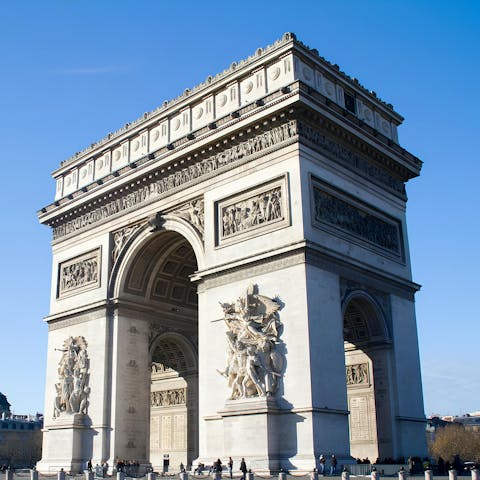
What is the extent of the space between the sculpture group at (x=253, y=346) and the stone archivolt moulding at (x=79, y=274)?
9.09 metres

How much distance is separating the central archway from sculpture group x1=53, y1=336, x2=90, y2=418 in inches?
96.4

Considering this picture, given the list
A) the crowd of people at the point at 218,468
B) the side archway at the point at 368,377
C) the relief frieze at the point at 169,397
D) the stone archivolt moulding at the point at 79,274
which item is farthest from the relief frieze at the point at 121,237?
the crowd of people at the point at 218,468

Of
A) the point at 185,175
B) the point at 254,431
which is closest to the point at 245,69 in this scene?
the point at 185,175

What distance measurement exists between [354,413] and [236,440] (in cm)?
589

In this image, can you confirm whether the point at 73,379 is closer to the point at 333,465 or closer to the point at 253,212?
the point at 253,212

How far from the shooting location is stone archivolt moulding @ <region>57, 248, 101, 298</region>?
3080 cm

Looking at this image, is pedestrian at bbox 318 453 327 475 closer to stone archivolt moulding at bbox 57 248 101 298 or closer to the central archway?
the central archway

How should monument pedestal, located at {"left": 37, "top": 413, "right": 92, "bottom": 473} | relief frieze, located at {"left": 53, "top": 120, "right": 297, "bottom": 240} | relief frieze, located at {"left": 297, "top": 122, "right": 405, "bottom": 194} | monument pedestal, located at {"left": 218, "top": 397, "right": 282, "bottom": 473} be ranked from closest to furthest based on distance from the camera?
monument pedestal, located at {"left": 218, "top": 397, "right": 282, "bottom": 473} → relief frieze, located at {"left": 297, "top": 122, "right": 405, "bottom": 194} → relief frieze, located at {"left": 53, "top": 120, "right": 297, "bottom": 240} → monument pedestal, located at {"left": 37, "top": 413, "right": 92, "bottom": 473}

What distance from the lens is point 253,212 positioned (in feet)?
80.6

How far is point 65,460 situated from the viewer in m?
28.0

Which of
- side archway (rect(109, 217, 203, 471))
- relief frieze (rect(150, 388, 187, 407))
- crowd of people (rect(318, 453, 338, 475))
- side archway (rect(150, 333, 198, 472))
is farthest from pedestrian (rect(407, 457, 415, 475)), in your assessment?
relief frieze (rect(150, 388, 187, 407))

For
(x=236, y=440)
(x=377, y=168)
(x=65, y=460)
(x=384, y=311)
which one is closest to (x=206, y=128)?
(x=377, y=168)

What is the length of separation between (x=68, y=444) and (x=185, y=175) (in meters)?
11.7

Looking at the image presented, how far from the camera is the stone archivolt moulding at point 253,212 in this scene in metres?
23.7
